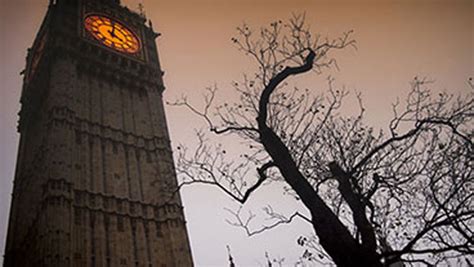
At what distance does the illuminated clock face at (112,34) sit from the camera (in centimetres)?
3070

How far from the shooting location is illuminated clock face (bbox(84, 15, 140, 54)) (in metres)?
30.7

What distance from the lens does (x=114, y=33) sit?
31.7 m

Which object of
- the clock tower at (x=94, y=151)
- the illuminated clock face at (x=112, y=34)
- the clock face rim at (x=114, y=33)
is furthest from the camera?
the illuminated clock face at (x=112, y=34)

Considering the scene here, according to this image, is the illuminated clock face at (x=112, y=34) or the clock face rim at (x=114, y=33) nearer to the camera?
the clock face rim at (x=114, y=33)

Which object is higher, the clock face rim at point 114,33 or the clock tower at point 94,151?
the clock face rim at point 114,33

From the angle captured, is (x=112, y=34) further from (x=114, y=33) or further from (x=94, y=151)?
(x=94, y=151)

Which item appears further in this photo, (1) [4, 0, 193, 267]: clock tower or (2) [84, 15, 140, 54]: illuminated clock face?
(2) [84, 15, 140, 54]: illuminated clock face

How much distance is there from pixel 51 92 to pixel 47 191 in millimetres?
7589

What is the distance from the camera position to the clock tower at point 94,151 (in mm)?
20938

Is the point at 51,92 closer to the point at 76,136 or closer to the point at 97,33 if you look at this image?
the point at 76,136

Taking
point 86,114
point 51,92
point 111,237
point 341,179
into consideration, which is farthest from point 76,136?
point 341,179

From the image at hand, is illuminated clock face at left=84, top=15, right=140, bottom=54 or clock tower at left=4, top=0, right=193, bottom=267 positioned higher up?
illuminated clock face at left=84, top=15, right=140, bottom=54

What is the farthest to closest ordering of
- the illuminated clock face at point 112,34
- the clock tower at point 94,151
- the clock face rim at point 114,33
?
the illuminated clock face at point 112,34
the clock face rim at point 114,33
the clock tower at point 94,151

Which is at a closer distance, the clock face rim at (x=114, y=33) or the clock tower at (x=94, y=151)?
the clock tower at (x=94, y=151)
